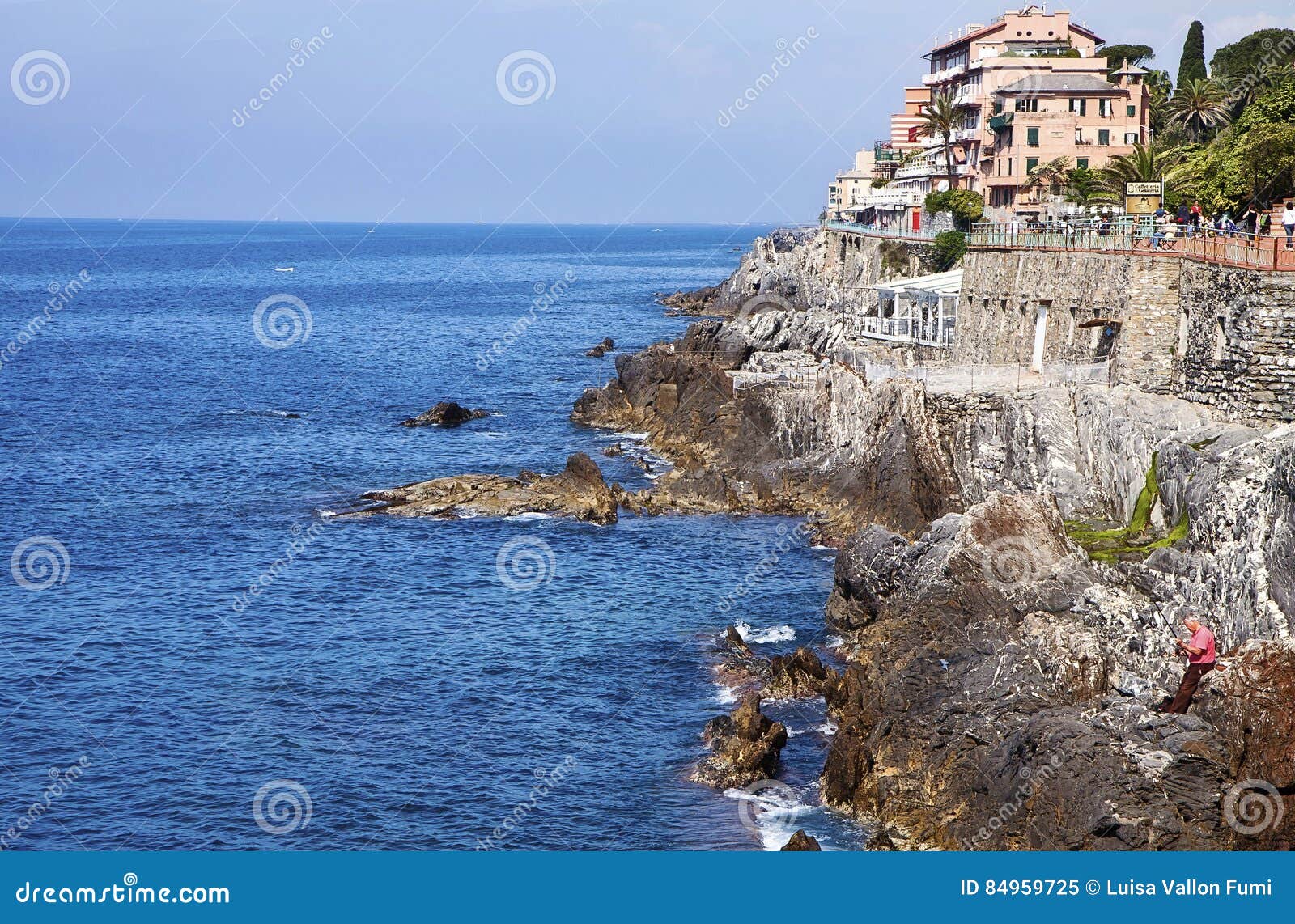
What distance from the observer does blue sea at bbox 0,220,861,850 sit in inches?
1310

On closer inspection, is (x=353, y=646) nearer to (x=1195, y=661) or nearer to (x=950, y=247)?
(x=1195, y=661)

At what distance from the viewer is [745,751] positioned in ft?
113

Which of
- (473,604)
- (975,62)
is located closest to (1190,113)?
(975,62)

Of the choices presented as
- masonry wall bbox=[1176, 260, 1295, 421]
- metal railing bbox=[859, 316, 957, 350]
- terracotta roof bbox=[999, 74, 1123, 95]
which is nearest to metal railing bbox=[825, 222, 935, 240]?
terracotta roof bbox=[999, 74, 1123, 95]

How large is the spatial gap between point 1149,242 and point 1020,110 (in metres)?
36.8

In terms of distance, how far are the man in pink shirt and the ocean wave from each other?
17942 millimetres

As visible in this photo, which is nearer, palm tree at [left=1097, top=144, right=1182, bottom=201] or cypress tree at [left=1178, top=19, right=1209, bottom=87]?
palm tree at [left=1097, top=144, right=1182, bottom=201]

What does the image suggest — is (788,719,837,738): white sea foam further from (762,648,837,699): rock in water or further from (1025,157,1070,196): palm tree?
(1025,157,1070,196): palm tree

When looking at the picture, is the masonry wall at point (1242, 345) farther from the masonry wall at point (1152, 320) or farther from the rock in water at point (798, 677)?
the rock in water at point (798, 677)

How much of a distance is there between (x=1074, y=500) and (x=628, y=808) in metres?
20.7

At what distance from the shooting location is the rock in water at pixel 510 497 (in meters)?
60.7

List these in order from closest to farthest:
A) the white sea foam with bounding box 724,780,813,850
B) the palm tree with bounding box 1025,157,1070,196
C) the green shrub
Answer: the white sea foam with bounding box 724,780,813,850
the palm tree with bounding box 1025,157,1070,196
the green shrub

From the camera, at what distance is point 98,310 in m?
166

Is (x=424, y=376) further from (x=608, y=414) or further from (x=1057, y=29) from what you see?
(x=1057, y=29)
